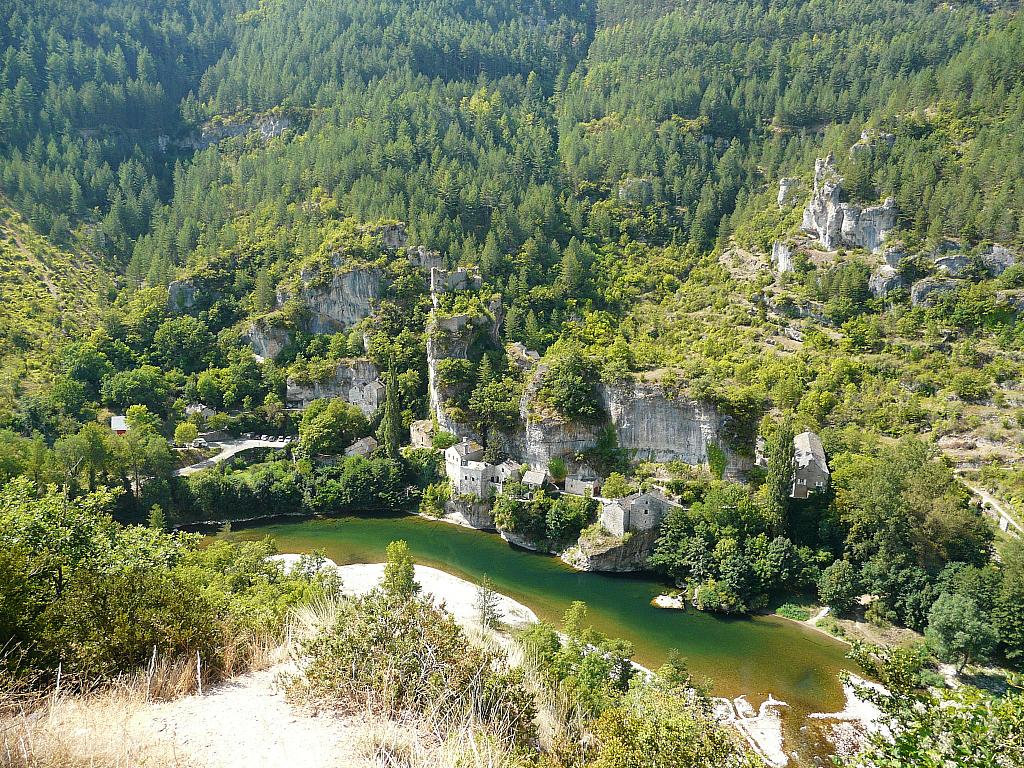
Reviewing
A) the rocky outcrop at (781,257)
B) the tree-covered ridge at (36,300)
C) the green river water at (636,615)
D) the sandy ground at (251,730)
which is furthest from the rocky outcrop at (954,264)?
the tree-covered ridge at (36,300)

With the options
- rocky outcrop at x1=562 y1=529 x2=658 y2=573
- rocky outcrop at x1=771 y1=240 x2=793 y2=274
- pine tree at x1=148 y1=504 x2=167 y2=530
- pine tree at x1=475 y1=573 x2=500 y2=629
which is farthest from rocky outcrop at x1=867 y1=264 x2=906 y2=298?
pine tree at x1=148 y1=504 x2=167 y2=530

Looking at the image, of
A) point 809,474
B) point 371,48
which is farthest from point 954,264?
point 371,48

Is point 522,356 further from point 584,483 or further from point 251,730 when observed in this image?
point 251,730

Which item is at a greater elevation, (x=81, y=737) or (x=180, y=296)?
(x=81, y=737)

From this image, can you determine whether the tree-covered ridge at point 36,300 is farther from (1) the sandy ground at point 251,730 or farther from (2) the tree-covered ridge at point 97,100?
(1) the sandy ground at point 251,730

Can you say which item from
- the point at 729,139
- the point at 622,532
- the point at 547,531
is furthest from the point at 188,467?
the point at 729,139

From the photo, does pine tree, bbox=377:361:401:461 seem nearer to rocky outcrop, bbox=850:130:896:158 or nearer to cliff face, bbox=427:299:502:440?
cliff face, bbox=427:299:502:440
